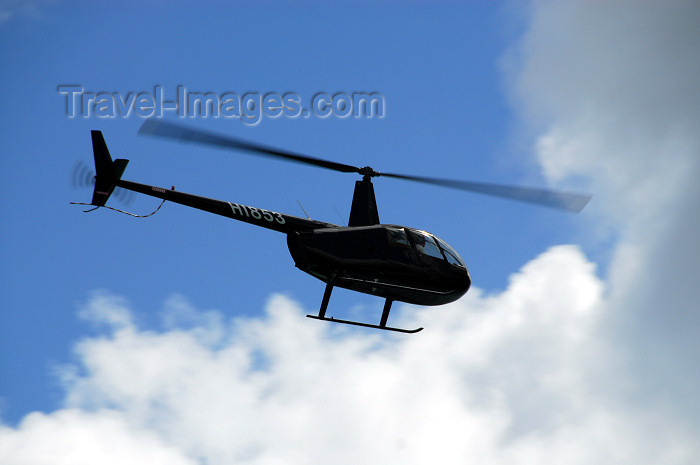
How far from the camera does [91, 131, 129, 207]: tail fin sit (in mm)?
25484

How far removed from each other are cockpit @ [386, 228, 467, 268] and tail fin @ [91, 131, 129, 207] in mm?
9488

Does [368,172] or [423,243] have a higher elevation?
[368,172]

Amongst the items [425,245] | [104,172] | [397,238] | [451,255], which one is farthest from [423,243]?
[104,172]

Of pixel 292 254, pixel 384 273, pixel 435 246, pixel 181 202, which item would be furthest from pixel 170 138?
pixel 435 246

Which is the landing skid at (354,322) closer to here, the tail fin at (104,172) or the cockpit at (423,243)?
the cockpit at (423,243)

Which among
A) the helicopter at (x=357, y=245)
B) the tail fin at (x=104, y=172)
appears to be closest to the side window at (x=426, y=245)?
the helicopter at (x=357, y=245)

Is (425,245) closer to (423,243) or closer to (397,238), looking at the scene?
(423,243)

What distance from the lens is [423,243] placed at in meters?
26.6

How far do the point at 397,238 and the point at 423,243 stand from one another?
108 cm

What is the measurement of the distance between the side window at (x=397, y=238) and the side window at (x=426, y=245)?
37 centimetres

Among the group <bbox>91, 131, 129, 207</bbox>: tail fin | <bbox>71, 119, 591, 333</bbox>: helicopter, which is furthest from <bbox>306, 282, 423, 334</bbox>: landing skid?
<bbox>91, 131, 129, 207</bbox>: tail fin

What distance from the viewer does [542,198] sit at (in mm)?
24562

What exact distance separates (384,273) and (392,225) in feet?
6.17

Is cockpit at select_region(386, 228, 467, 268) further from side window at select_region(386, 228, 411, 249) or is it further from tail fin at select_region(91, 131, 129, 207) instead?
tail fin at select_region(91, 131, 129, 207)
